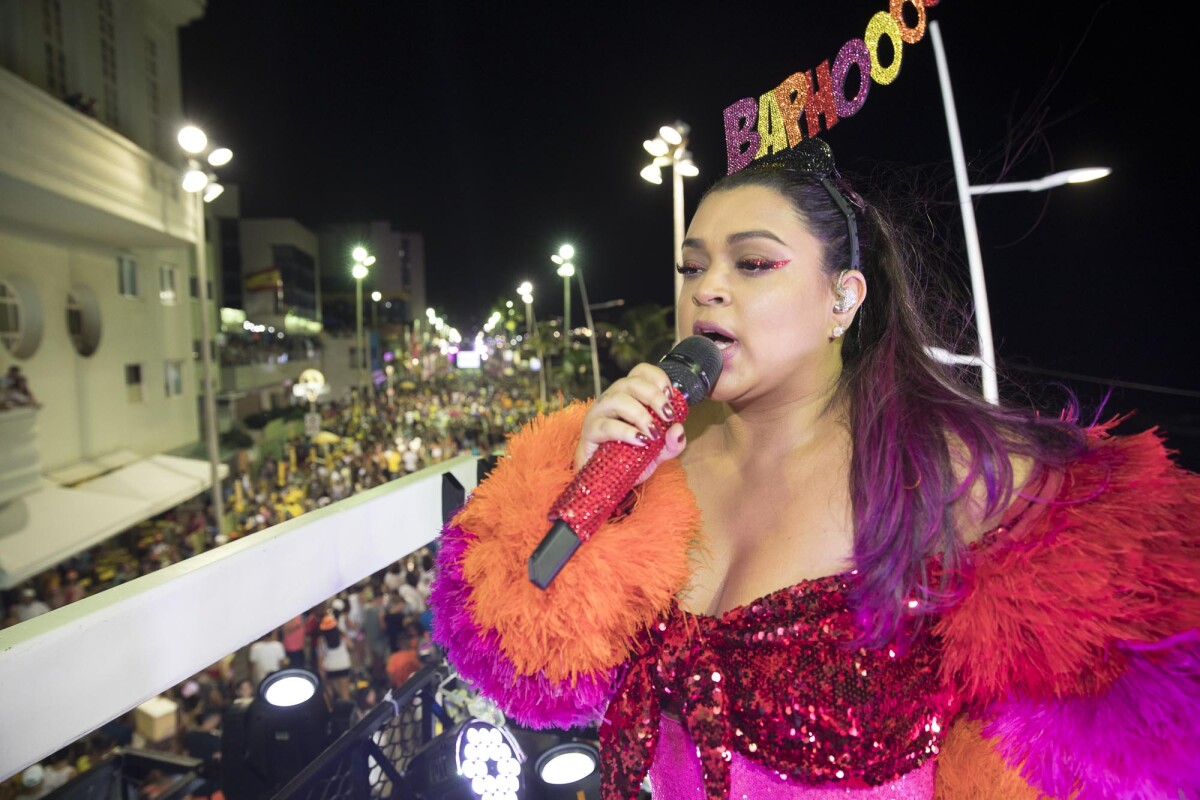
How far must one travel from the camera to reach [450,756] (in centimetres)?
252

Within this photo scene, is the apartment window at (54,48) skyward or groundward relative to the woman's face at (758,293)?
skyward

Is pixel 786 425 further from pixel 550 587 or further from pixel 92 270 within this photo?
pixel 92 270

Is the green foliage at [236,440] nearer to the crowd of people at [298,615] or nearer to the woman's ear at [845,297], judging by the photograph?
the crowd of people at [298,615]

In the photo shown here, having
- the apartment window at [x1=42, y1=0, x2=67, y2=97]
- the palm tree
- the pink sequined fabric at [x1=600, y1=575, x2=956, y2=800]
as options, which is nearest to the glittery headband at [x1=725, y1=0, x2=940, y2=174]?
the pink sequined fabric at [x1=600, y1=575, x2=956, y2=800]

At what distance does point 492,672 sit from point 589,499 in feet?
1.99

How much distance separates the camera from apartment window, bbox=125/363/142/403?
50.8 feet

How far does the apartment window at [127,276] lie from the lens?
1535cm

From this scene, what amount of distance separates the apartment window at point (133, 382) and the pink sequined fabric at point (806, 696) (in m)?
18.0

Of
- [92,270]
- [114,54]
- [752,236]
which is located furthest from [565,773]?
[114,54]

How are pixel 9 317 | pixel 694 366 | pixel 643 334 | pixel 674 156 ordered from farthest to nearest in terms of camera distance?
pixel 643 334, pixel 9 317, pixel 674 156, pixel 694 366

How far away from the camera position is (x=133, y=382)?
15836 millimetres

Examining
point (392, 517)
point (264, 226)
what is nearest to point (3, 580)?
point (392, 517)

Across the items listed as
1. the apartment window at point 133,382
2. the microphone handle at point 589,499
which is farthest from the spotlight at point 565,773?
the apartment window at point 133,382

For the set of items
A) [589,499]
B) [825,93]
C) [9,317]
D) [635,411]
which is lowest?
[589,499]
